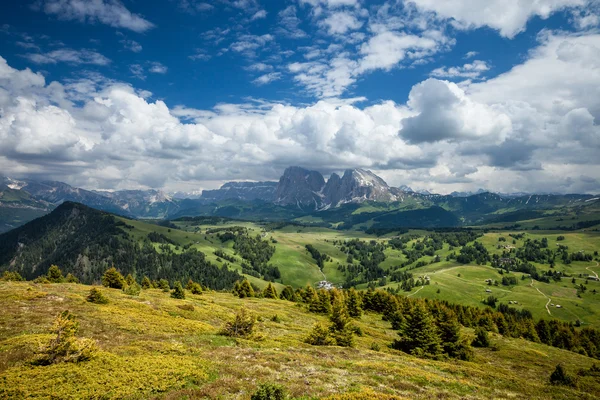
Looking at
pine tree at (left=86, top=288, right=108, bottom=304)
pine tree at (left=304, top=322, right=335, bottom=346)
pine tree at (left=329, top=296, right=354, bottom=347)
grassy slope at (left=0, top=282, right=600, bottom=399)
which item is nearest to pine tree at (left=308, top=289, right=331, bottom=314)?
pine tree at (left=329, top=296, right=354, bottom=347)

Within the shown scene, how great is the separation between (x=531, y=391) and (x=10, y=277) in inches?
5123

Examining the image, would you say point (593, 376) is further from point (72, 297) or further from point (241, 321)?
point (72, 297)

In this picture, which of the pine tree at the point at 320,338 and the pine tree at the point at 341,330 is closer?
the pine tree at the point at 320,338

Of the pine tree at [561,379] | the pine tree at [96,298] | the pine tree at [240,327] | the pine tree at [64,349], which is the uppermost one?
the pine tree at [64,349]

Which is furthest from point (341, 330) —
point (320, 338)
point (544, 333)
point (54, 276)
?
point (544, 333)

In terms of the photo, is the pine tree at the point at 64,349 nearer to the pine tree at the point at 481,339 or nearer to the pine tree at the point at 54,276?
the pine tree at the point at 54,276

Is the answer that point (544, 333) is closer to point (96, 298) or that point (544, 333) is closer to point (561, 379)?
point (561, 379)

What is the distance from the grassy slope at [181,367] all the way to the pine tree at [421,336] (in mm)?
13426

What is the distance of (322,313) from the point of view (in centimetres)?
→ 9350

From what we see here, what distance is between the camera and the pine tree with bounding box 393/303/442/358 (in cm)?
5497

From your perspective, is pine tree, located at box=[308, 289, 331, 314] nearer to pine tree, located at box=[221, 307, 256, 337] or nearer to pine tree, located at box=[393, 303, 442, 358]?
pine tree, located at box=[393, 303, 442, 358]

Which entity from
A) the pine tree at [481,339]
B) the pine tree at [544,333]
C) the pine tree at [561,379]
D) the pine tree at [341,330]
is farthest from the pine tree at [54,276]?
the pine tree at [544,333]

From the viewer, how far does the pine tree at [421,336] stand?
180 ft

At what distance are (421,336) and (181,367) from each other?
48117mm
